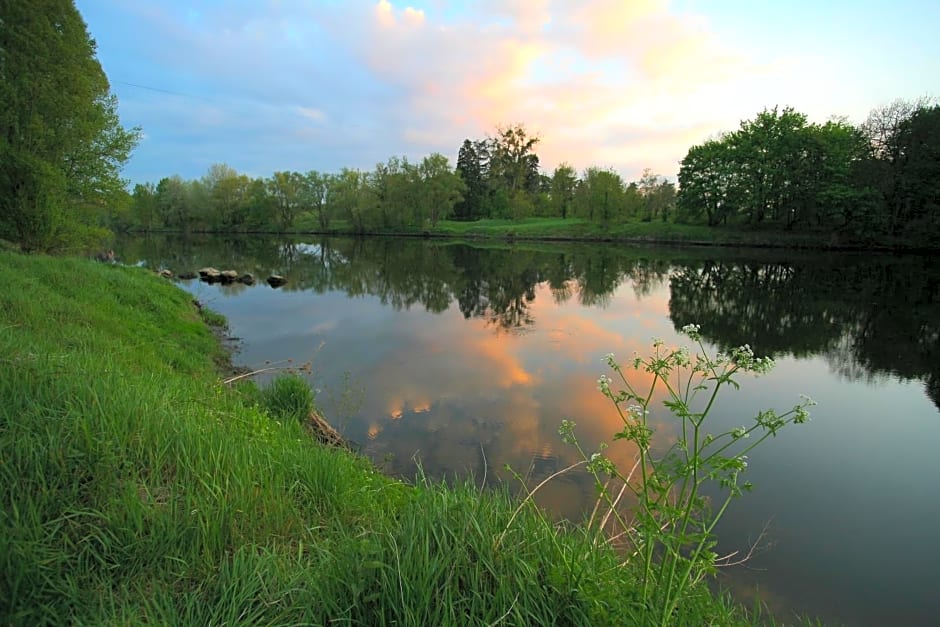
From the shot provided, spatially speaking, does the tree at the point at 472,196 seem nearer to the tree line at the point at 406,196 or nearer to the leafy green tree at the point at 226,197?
the tree line at the point at 406,196

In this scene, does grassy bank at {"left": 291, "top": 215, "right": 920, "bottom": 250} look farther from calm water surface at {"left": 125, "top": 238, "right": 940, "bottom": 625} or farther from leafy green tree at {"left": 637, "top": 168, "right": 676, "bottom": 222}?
calm water surface at {"left": 125, "top": 238, "right": 940, "bottom": 625}

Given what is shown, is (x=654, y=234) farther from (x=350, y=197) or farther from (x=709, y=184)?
(x=350, y=197)

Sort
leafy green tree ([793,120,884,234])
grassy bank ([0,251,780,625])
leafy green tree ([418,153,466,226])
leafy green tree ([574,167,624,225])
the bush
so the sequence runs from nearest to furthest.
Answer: grassy bank ([0,251,780,625]) → the bush → leafy green tree ([793,120,884,234]) → leafy green tree ([574,167,624,225]) → leafy green tree ([418,153,466,226])

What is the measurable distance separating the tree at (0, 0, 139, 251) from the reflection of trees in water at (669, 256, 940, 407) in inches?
886

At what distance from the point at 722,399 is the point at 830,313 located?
1307 cm

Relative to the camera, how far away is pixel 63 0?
616 inches

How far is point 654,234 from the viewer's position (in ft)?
203

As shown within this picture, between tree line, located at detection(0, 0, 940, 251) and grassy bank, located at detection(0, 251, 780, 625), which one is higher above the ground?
tree line, located at detection(0, 0, 940, 251)

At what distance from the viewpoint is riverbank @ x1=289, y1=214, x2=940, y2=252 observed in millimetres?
49625

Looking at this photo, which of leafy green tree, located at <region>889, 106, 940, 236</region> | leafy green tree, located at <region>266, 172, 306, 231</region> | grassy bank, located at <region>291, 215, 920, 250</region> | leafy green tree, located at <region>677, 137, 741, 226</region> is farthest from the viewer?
leafy green tree, located at <region>266, 172, 306, 231</region>

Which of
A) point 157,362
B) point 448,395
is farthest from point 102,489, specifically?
point 448,395

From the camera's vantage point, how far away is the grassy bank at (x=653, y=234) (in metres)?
50.1

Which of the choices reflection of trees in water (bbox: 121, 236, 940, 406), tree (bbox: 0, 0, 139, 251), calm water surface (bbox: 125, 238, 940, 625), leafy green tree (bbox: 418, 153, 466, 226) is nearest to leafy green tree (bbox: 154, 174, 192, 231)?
leafy green tree (bbox: 418, 153, 466, 226)

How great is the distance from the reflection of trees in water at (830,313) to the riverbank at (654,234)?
62.6ft
